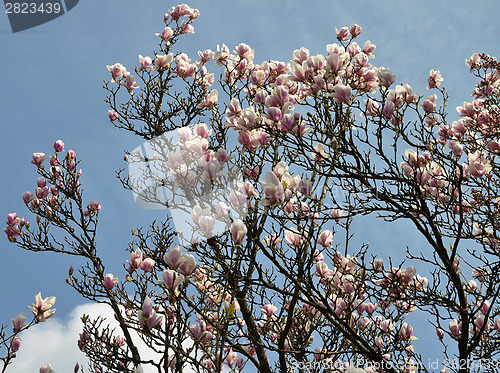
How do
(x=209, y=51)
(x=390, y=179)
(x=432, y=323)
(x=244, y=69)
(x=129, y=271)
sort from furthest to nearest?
(x=209, y=51) < (x=244, y=69) < (x=129, y=271) < (x=432, y=323) < (x=390, y=179)

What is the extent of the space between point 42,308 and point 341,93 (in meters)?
3.51

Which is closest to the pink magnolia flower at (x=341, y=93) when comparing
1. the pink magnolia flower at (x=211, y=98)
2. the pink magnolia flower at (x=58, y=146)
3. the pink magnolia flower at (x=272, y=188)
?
the pink magnolia flower at (x=272, y=188)

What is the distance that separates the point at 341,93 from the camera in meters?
3.07

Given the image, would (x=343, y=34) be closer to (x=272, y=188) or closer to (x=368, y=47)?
(x=368, y=47)

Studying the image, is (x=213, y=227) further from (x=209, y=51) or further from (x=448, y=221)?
(x=209, y=51)

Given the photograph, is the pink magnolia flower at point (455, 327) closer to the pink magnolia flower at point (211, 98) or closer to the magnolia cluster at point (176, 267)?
the magnolia cluster at point (176, 267)

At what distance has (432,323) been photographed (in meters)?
3.56

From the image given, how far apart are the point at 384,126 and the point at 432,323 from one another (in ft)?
5.75

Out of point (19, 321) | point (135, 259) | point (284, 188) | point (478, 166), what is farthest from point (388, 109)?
point (19, 321)

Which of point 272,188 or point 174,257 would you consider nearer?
point 174,257

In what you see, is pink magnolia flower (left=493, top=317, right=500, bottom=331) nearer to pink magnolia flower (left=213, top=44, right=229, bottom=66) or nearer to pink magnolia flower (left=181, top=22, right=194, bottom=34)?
pink magnolia flower (left=213, top=44, right=229, bottom=66)

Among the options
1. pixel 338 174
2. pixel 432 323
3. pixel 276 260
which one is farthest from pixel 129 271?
pixel 432 323

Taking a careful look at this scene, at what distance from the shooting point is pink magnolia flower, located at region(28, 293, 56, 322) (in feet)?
13.4

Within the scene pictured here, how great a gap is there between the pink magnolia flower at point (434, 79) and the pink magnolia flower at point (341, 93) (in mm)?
2540
